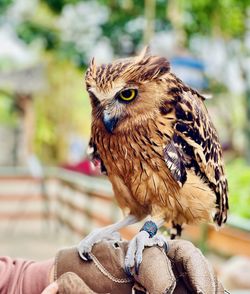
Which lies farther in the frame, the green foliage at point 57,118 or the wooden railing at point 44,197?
the green foliage at point 57,118

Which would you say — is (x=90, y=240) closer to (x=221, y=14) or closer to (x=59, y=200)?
(x=59, y=200)

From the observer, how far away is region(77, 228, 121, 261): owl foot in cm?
141

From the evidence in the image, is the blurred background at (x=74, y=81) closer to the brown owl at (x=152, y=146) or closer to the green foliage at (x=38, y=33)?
the green foliage at (x=38, y=33)

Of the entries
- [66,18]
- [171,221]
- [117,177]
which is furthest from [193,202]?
[66,18]

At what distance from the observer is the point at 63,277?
138 cm

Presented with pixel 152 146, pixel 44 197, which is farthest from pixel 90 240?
pixel 44 197

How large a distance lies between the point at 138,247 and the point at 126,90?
0.34m

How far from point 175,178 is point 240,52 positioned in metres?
8.35

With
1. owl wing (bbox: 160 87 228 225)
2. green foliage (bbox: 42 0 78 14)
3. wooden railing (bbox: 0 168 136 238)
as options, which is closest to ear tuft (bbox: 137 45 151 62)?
owl wing (bbox: 160 87 228 225)

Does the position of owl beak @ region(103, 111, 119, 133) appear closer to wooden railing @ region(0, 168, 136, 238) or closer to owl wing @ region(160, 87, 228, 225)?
owl wing @ region(160, 87, 228, 225)

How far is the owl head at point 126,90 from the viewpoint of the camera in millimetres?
1386

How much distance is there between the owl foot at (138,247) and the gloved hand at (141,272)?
12 mm

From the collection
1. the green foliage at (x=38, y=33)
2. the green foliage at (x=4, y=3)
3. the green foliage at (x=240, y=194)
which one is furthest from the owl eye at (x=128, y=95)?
the green foliage at (x=4, y=3)

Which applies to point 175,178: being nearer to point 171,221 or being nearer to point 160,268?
point 171,221
